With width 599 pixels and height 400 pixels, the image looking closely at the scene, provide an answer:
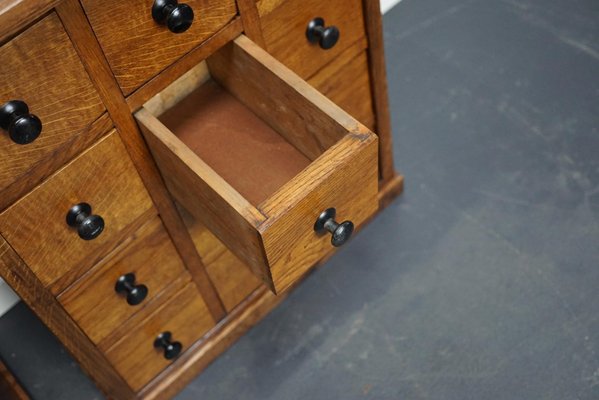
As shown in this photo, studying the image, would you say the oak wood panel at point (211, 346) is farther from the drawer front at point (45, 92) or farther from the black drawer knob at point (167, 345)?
the drawer front at point (45, 92)

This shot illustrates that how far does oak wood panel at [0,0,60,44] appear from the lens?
2.61 ft

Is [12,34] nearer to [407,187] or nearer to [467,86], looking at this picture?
[407,187]

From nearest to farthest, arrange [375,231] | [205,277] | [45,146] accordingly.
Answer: [45,146]
[205,277]
[375,231]

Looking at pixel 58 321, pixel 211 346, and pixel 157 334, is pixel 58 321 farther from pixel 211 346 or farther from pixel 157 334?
pixel 211 346

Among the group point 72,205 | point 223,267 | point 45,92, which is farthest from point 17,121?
point 223,267

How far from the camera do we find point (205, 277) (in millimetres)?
1354

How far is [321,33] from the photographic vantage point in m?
1.18

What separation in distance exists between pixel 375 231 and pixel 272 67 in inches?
25.2

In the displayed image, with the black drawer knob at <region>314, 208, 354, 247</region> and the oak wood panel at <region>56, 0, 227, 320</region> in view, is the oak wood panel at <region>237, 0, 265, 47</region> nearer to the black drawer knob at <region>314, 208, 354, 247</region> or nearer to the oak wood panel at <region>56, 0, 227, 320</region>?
the oak wood panel at <region>56, 0, 227, 320</region>

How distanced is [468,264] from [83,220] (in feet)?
2.54

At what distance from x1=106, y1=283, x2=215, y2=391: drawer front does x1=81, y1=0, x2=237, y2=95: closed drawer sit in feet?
1.51

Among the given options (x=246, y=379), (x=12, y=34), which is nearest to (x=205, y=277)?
(x=246, y=379)

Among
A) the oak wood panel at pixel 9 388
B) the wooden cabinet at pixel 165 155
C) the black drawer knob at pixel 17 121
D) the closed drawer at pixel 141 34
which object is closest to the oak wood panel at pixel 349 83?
the wooden cabinet at pixel 165 155

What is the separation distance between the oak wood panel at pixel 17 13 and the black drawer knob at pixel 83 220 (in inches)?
10.9
